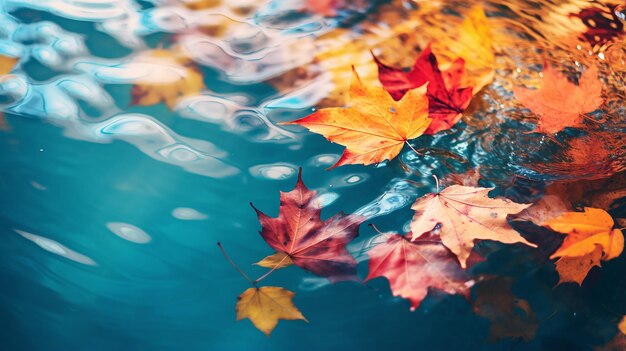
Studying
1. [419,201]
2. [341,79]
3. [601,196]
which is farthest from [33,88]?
[601,196]

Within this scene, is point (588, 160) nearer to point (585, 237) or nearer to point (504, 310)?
point (585, 237)

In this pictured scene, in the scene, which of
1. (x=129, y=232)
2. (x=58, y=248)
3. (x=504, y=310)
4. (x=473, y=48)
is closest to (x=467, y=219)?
(x=504, y=310)

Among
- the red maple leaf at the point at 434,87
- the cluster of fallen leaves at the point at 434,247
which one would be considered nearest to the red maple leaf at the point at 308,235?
the cluster of fallen leaves at the point at 434,247

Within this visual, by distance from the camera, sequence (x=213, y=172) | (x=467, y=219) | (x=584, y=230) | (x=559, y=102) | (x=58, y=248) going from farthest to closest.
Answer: (x=58, y=248), (x=213, y=172), (x=559, y=102), (x=584, y=230), (x=467, y=219)

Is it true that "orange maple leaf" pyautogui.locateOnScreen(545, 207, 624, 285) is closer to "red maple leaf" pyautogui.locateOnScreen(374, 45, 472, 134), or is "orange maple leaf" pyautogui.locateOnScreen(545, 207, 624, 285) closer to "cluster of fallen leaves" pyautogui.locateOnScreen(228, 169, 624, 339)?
"cluster of fallen leaves" pyautogui.locateOnScreen(228, 169, 624, 339)

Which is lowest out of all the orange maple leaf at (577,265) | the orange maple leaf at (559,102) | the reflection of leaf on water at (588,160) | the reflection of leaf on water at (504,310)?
the reflection of leaf on water at (504,310)

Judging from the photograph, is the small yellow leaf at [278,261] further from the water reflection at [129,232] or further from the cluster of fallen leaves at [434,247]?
the water reflection at [129,232]
